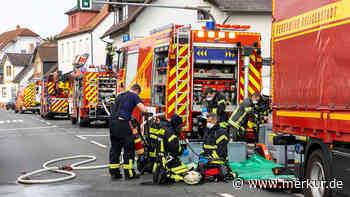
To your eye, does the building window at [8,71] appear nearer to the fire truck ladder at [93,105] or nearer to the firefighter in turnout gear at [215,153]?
the fire truck ladder at [93,105]

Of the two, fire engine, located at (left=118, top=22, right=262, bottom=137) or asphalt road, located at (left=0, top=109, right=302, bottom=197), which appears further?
fire engine, located at (left=118, top=22, right=262, bottom=137)

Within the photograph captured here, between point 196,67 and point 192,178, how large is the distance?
428 cm

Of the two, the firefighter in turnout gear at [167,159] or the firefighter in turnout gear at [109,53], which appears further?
the firefighter in turnout gear at [109,53]

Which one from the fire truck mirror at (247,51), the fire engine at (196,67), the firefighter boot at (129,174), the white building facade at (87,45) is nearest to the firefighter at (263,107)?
the fire engine at (196,67)

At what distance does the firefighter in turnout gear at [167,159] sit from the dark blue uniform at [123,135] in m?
0.56

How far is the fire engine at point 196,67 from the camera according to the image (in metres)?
12.8

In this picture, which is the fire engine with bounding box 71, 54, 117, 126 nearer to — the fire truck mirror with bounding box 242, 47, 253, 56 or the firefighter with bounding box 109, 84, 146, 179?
the fire truck mirror with bounding box 242, 47, 253, 56

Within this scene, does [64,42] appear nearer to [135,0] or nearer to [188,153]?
[135,0]

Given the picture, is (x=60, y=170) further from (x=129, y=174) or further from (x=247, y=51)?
(x=247, y=51)

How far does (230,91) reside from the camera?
1373 cm

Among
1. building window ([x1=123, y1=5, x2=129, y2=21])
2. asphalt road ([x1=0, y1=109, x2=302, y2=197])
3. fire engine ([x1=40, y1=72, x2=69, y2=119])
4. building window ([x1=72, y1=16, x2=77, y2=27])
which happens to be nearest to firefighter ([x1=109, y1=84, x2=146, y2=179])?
asphalt road ([x1=0, y1=109, x2=302, y2=197])

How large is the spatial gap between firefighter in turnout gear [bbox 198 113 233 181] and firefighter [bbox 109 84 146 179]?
4.36ft

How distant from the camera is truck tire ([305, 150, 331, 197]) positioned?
277 inches

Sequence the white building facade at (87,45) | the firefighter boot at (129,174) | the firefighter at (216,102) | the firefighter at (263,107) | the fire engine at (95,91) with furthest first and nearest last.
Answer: the white building facade at (87,45) → the fire engine at (95,91) → the firefighter at (263,107) → the firefighter at (216,102) → the firefighter boot at (129,174)
